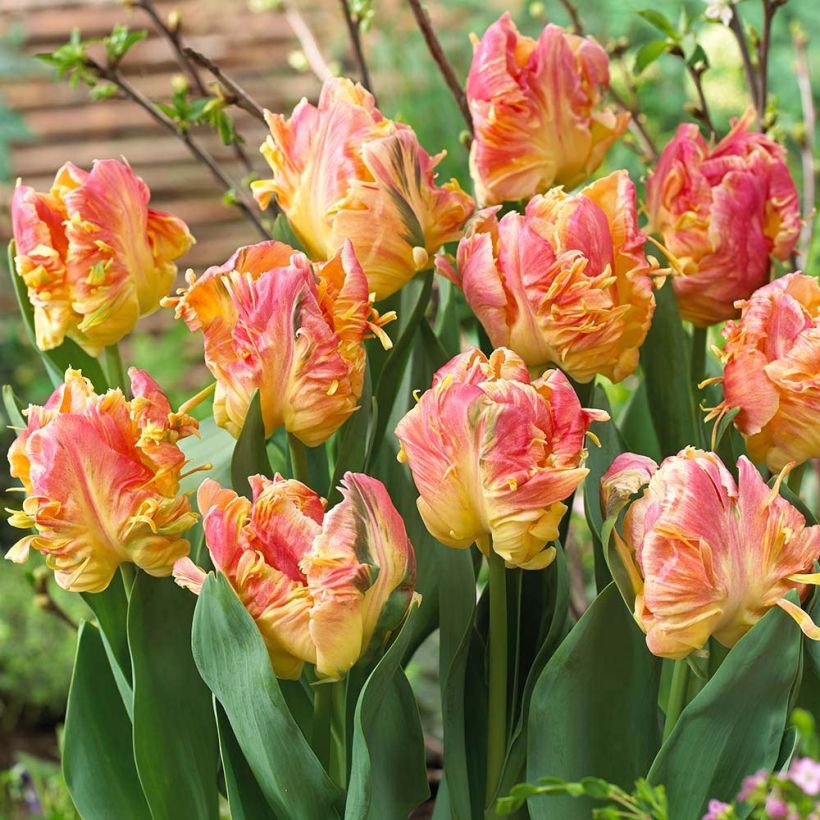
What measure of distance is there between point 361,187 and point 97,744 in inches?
10.4

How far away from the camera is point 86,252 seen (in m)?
0.50

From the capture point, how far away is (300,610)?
41cm

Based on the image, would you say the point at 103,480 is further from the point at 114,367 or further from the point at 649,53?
the point at 649,53

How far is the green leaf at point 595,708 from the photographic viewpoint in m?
0.44

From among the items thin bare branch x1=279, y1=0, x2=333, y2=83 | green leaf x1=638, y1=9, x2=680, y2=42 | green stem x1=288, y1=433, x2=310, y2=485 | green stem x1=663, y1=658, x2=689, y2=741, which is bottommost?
green stem x1=663, y1=658, x2=689, y2=741

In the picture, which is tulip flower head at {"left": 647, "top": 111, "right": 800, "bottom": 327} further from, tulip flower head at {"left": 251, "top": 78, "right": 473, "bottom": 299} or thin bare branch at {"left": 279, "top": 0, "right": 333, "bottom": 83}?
thin bare branch at {"left": 279, "top": 0, "right": 333, "bottom": 83}

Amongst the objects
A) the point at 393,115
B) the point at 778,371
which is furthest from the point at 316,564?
the point at 393,115

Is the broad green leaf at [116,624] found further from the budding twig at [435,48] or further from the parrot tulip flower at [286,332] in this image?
the budding twig at [435,48]

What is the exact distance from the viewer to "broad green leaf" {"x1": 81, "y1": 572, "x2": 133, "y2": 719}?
51 cm

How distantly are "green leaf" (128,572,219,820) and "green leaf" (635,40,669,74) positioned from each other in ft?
1.16

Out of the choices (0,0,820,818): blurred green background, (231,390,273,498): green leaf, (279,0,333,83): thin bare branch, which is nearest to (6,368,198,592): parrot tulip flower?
(231,390,273,498): green leaf

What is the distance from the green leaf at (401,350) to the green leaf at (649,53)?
0.63 ft

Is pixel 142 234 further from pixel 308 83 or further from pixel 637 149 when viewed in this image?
pixel 308 83

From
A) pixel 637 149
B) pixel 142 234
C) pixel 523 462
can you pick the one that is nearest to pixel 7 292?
pixel 637 149
